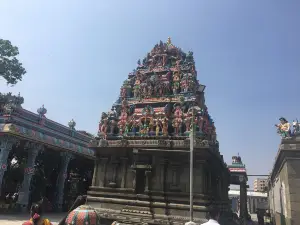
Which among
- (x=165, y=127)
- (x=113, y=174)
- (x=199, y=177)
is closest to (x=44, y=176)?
(x=113, y=174)

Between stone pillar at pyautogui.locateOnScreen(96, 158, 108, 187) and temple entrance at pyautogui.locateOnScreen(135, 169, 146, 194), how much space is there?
3.32 meters

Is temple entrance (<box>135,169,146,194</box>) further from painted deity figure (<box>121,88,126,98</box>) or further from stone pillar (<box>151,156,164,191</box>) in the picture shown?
painted deity figure (<box>121,88,126,98</box>)

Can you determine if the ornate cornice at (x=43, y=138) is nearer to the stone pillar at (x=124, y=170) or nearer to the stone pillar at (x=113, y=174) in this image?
the stone pillar at (x=113, y=174)

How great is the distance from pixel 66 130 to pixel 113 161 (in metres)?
11.8

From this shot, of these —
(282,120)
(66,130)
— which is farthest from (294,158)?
(66,130)

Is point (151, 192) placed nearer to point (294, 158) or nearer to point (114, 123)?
point (114, 123)

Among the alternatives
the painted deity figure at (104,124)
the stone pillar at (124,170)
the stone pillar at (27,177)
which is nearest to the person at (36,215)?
the stone pillar at (124,170)

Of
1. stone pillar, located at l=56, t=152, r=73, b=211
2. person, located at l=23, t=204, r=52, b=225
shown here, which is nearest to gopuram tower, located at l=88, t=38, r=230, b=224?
stone pillar, located at l=56, t=152, r=73, b=211

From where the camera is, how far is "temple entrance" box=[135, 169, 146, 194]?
2061 cm

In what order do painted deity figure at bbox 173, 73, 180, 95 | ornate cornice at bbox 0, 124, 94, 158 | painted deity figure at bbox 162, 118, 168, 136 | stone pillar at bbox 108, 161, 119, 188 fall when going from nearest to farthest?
1. stone pillar at bbox 108, 161, 119, 188
2. painted deity figure at bbox 162, 118, 168, 136
3. ornate cornice at bbox 0, 124, 94, 158
4. painted deity figure at bbox 173, 73, 180, 95

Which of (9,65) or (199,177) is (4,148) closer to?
(9,65)

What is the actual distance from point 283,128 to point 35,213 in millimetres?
16514

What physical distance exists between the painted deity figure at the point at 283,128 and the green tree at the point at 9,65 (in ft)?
89.7

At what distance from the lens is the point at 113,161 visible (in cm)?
2239
